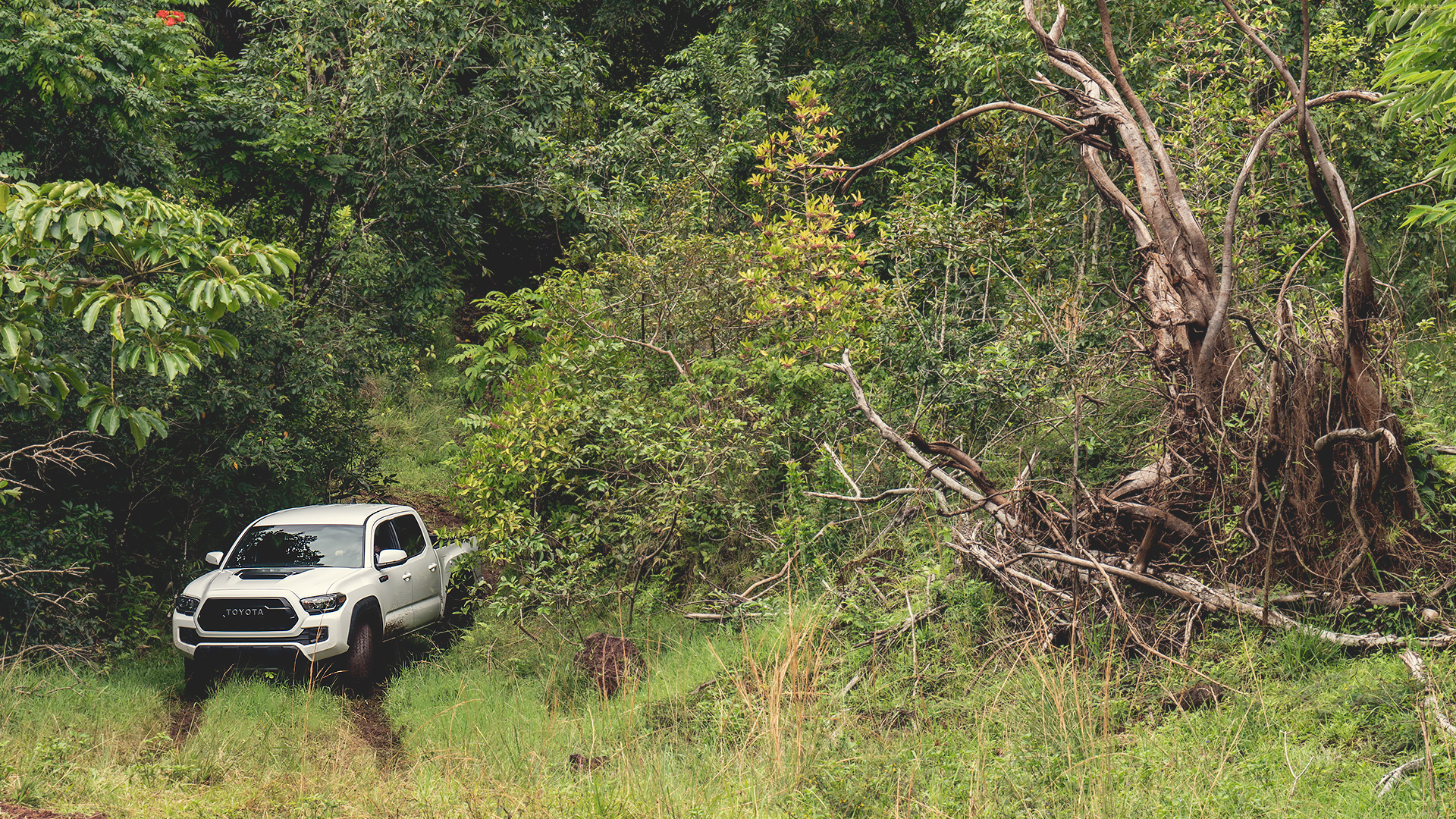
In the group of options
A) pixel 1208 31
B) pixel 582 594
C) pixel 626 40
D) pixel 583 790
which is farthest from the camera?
pixel 626 40

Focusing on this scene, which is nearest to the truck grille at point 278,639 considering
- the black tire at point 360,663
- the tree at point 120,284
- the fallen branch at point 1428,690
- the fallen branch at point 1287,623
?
the black tire at point 360,663

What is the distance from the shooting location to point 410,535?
1072 cm

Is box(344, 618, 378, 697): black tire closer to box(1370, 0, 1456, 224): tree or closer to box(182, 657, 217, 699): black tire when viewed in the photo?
box(182, 657, 217, 699): black tire

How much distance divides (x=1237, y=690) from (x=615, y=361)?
7.12 metres

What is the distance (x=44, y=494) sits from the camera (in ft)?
31.0

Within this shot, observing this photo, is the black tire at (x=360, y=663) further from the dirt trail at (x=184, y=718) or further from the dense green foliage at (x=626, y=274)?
the dense green foliage at (x=626, y=274)

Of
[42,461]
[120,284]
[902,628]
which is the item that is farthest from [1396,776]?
[42,461]

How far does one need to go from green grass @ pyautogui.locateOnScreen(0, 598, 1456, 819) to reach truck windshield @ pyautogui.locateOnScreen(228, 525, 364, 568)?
1.62m

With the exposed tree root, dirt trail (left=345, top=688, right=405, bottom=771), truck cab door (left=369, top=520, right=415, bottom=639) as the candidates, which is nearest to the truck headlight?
truck cab door (left=369, top=520, right=415, bottom=639)

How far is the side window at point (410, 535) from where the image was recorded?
1045 centimetres

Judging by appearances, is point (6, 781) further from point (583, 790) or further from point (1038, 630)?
point (1038, 630)

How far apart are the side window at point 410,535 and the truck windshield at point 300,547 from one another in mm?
625

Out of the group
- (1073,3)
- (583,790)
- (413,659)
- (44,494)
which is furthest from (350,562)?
(1073,3)

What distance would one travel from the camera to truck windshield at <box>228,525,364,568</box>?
376 inches
